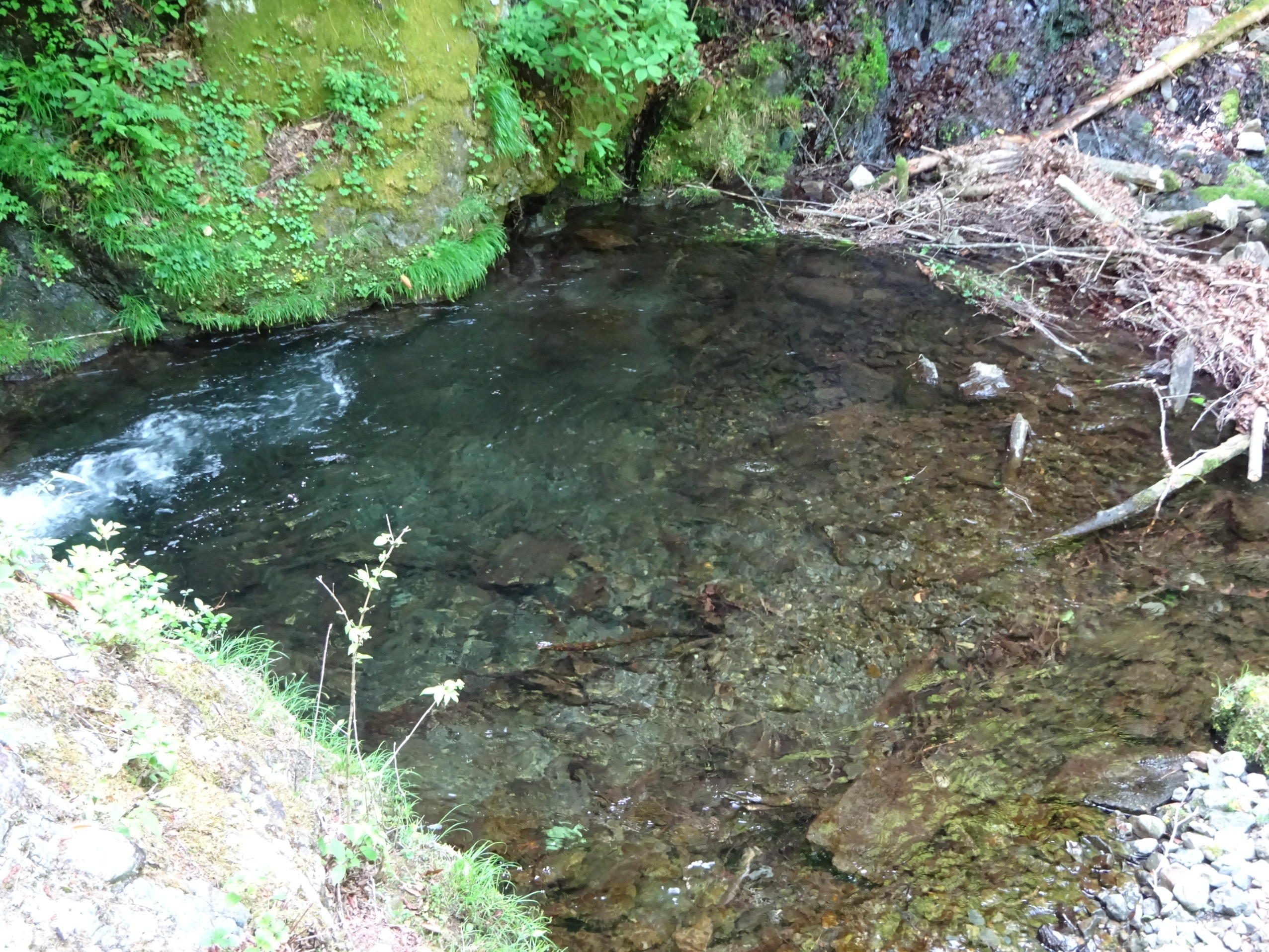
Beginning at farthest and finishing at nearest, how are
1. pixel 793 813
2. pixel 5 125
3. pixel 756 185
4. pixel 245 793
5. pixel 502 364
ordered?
pixel 756 185 < pixel 502 364 < pixel 5 125 < pixel 793 813 < pixel 245 793

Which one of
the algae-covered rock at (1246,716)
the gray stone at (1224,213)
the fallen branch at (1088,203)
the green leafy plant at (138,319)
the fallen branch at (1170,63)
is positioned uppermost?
the fallen branch at (1170,63)

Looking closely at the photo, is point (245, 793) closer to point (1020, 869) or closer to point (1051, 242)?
point (1020, 869)

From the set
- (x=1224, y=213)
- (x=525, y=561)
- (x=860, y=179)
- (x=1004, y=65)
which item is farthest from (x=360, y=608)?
(x=1004, y=65)

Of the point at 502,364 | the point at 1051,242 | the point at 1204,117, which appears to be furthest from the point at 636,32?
the point at 1204,117

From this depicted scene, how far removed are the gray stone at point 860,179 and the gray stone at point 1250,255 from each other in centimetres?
419

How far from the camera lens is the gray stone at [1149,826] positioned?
10.9 feet

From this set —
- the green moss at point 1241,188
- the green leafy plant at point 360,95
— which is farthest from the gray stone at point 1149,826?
the green moss at point 1241,188

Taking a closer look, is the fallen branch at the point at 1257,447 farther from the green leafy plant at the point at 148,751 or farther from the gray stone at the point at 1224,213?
the green leafy plant at the point at 148,751

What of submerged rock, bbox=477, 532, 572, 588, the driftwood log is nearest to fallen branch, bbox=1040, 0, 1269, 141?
the driftwood log

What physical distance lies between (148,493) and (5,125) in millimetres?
3191

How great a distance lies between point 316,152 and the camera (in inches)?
275

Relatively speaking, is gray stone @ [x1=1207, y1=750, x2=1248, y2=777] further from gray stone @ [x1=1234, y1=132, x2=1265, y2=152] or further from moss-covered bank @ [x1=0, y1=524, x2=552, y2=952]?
gray stone @ [x1=1234, y1=132, x2=1265, y2=152]

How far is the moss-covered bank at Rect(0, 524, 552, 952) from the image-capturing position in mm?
1876

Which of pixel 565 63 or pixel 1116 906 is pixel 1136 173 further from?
pixel 1116 906
